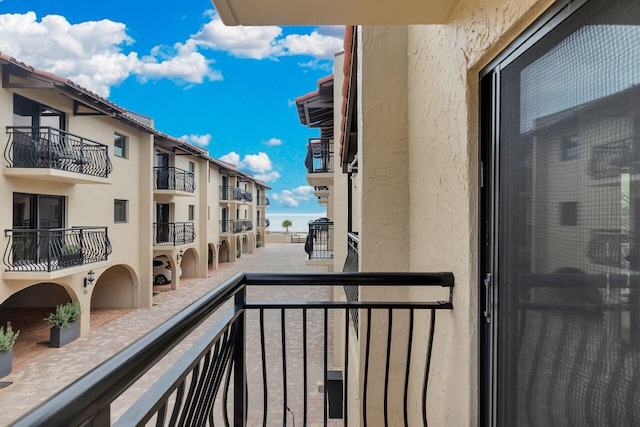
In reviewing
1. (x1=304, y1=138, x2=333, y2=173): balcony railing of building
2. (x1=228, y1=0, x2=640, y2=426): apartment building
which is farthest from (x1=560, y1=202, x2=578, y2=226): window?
(x1=304, y1=138, x2=333, y2=173): balcony railing of building

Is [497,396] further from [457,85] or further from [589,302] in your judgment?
[457,85]

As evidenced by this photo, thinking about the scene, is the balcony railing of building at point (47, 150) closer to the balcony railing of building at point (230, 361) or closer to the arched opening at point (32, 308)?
the arched opening at point (32, 308)

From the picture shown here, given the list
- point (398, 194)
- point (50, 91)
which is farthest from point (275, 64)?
point (398, 194)

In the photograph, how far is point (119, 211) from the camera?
1139cm

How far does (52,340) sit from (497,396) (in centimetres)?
1027

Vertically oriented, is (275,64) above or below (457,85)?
above

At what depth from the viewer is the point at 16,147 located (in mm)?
7484

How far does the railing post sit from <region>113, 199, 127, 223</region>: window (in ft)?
36.4

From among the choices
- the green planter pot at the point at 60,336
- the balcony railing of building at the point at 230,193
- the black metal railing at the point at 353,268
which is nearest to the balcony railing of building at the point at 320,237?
the black metal railing at the point at 353,268

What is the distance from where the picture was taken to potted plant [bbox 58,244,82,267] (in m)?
8.27

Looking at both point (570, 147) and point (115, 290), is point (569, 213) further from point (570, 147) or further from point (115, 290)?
point (115, 290)

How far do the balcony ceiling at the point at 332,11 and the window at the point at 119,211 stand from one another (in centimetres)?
1136

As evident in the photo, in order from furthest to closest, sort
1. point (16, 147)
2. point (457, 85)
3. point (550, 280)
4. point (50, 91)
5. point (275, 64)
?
point (275, 64)
point (50, 91)
point (16, 147)
point (457, 85)
point (550, 280)

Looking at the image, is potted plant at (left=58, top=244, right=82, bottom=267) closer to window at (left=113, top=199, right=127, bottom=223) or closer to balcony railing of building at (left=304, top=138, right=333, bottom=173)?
window at (left=113, top=199, right=127, bottom=223)
